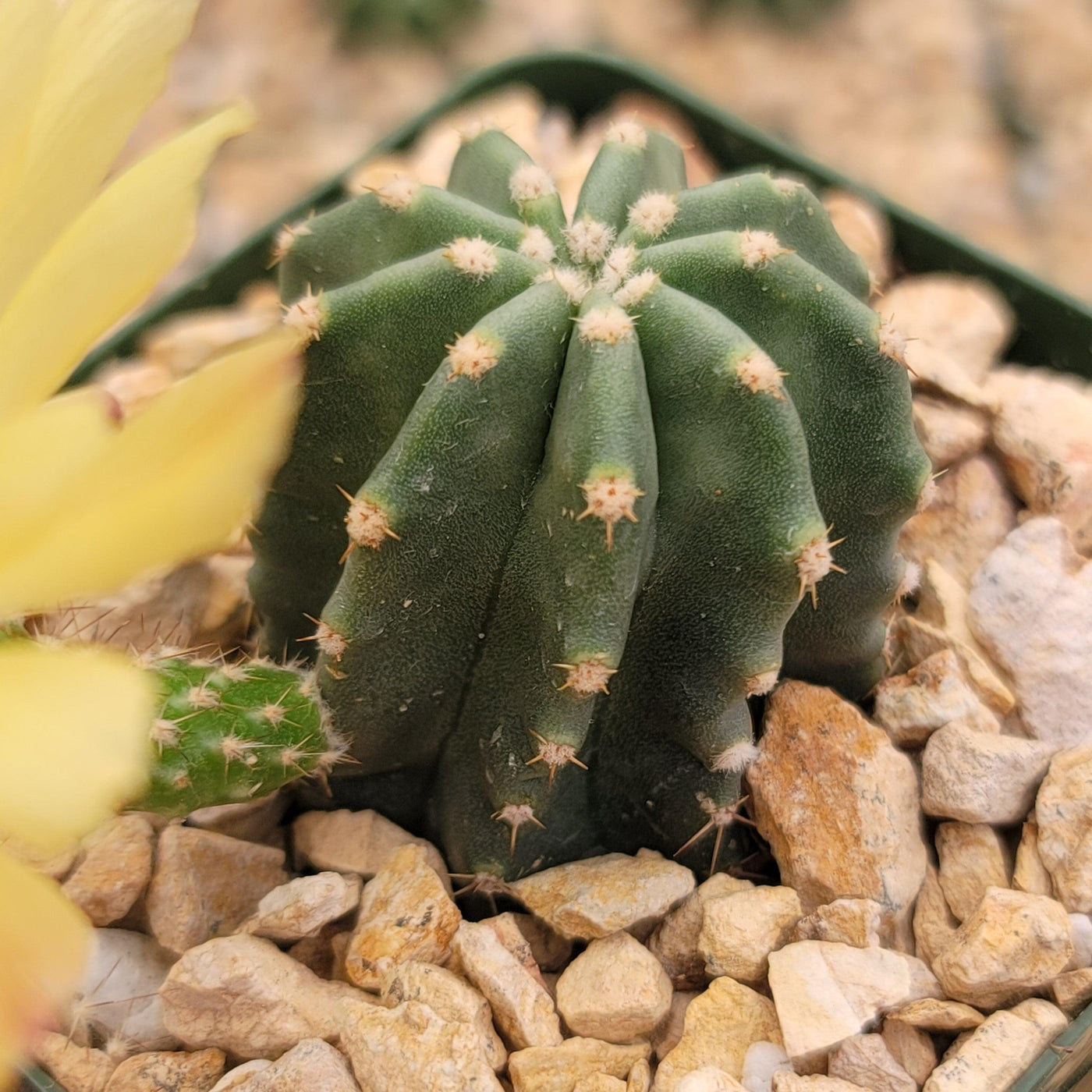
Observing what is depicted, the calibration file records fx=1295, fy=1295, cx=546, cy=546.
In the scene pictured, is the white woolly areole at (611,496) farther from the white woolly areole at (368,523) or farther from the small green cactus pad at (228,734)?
the small green cactus pad at (228,734)

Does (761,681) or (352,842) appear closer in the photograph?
(761,681)

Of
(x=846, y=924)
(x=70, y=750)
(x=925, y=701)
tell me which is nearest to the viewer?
(x=70, y=750)

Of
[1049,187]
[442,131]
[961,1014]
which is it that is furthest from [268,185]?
[961,1014]

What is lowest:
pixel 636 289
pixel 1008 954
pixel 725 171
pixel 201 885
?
pixel 201 885

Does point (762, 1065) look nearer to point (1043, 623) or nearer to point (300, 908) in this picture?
point (300, 908)

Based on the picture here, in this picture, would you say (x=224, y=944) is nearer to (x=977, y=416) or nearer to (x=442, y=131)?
(x=977, y=416)

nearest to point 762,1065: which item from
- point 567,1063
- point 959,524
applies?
point 567,1063

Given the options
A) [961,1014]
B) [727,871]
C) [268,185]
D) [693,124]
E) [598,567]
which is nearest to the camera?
[598,567]
